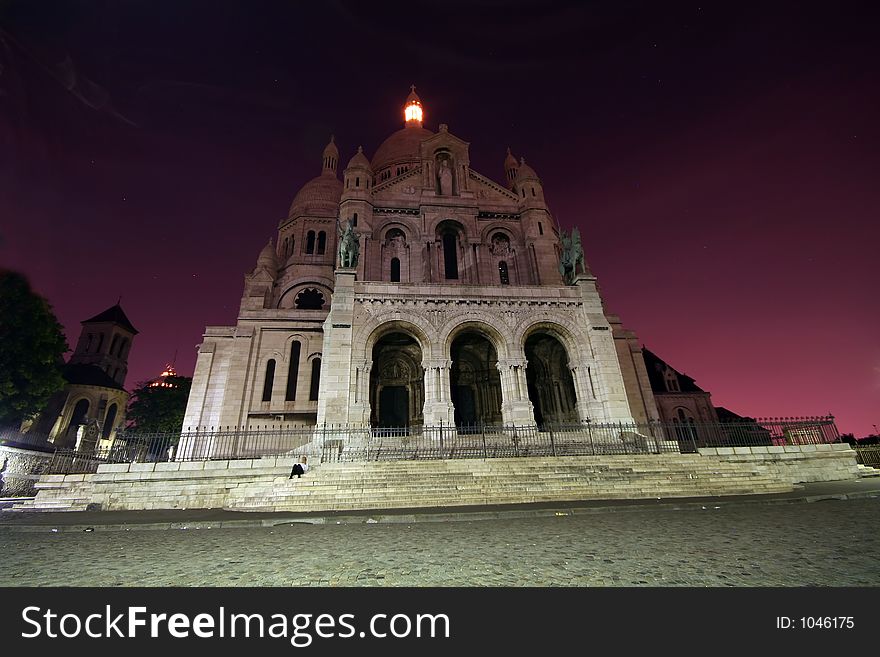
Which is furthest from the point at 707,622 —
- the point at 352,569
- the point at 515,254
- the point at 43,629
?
the point at 515,254

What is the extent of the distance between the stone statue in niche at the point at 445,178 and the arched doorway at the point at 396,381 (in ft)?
40.1

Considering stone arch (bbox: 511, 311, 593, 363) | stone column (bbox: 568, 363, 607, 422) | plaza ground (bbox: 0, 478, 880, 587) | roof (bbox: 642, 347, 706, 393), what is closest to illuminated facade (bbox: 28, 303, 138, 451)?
plaza ground (bbox: 0, 478, 880, 587)

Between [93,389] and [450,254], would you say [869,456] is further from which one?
[93,389]

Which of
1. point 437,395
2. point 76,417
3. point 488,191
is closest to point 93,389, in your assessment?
point 76,417

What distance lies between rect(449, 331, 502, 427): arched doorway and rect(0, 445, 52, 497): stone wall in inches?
879

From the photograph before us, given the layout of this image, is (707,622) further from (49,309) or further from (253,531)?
(49,309)

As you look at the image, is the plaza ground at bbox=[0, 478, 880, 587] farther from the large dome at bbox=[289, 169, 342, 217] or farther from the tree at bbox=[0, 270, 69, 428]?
the large dome at bbox=[289, 169, 342, 217]

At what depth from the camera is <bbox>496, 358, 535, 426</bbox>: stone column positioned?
1766 cm

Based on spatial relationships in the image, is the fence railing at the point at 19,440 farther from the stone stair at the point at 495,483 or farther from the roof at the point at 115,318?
the roof at the point at 115,318

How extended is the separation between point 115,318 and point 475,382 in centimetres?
5115

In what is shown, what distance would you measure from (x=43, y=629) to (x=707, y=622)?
4.14 metres

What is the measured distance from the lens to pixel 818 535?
5.13 meters

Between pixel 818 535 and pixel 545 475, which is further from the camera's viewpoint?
pixel 545 475

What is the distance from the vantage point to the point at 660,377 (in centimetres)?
3909
